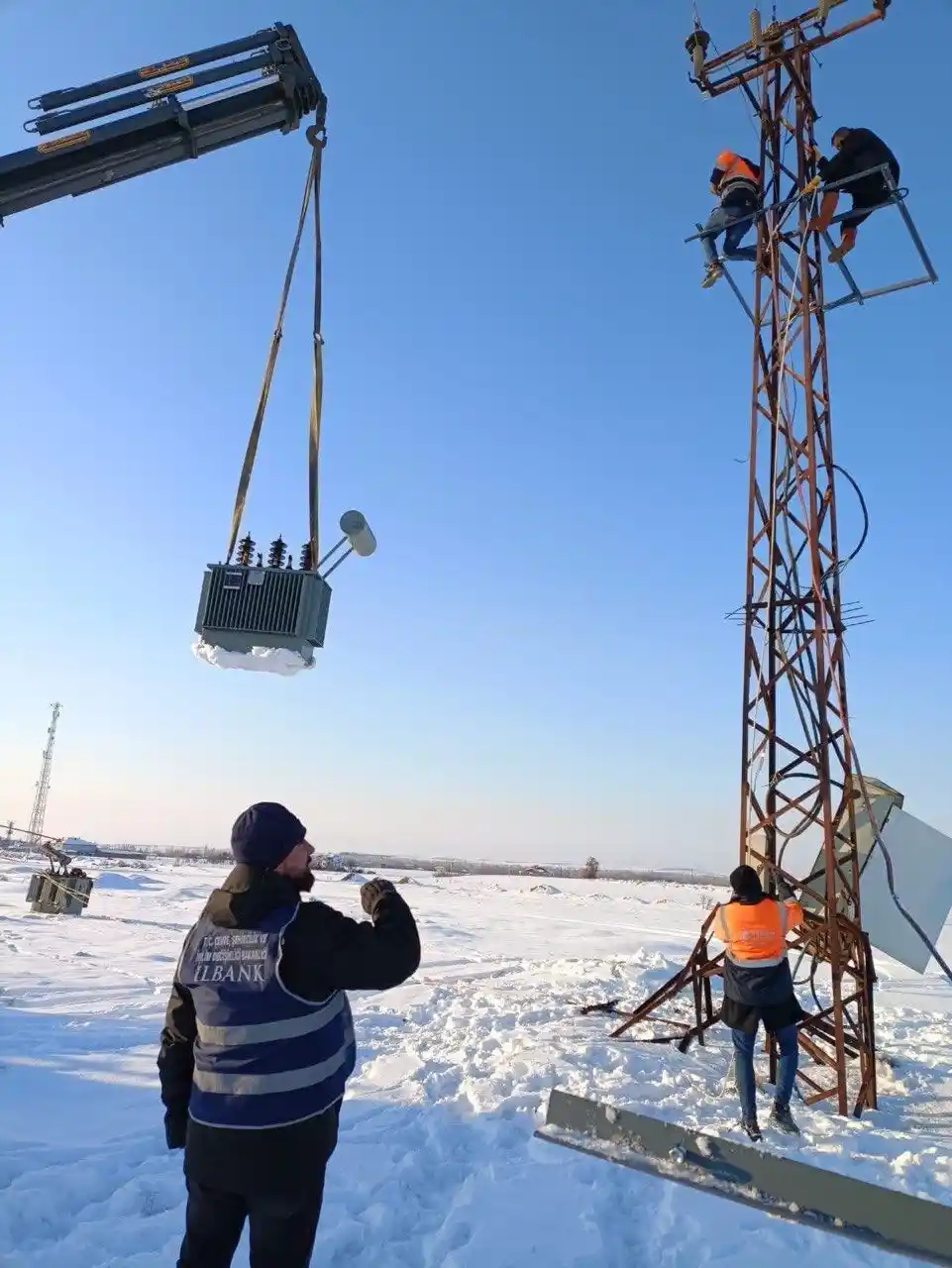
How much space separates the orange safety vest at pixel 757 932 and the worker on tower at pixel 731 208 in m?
7.54

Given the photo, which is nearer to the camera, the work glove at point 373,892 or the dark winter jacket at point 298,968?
the dark winter jacket at point 298,968

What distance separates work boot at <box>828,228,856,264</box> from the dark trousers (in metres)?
9.97

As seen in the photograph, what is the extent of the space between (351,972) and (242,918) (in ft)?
1.41

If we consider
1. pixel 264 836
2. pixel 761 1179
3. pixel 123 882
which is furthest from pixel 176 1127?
pixel 123 882

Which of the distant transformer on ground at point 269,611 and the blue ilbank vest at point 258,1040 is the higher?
the distant transformer on ground at point 269,611

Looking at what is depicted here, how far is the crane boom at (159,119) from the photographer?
18.1ft

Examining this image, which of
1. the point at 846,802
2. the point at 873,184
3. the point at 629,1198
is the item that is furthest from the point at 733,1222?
the point at 873,184

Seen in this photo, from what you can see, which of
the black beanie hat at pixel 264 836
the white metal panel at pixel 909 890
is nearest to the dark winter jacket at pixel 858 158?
the white metal panel at pixel 909 890

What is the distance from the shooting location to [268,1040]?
2678 mm

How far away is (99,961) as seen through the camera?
12.7m

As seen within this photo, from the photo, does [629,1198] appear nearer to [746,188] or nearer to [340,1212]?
[340,1212]

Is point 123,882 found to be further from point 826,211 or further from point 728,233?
point 826,211

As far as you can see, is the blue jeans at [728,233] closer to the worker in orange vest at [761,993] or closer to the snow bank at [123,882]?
the worker in orange vest at [761,993]

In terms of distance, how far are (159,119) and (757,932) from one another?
25.4ft
